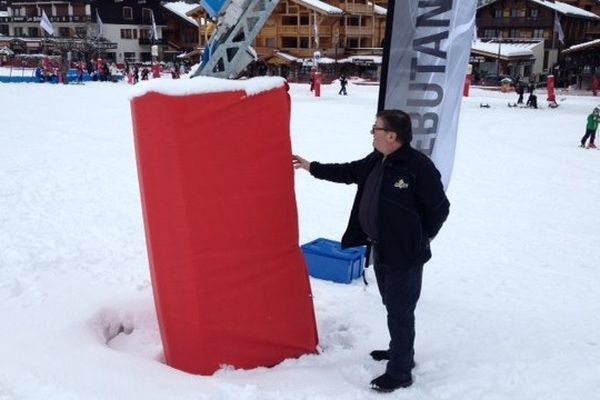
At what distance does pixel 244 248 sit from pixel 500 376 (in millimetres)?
1744

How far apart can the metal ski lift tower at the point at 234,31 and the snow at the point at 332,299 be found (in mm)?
762

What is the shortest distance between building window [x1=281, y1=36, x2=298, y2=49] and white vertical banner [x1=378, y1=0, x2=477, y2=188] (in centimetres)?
4612

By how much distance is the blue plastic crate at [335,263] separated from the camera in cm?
507

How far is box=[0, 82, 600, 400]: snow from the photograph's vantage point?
3.30m

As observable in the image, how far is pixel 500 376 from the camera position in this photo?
3.53 metres

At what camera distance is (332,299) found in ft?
15.5

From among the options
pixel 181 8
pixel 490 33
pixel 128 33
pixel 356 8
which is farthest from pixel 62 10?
pixel 490 33

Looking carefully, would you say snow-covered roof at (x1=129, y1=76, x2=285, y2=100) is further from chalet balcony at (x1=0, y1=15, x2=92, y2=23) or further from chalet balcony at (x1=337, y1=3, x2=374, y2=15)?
chalet balcony at (x1=0, y1=15, x2=92, y2=23)

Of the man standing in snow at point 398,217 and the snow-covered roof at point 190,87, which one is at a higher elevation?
the snow-covered roof at point 190,87

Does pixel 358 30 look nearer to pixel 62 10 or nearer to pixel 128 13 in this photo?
pixel 128 13

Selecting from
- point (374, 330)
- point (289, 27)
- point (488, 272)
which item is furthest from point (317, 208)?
point (289, 27)

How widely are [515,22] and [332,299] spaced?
4837 centimetres

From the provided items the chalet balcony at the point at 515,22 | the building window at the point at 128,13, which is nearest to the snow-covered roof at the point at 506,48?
the chalet balcony at the point at 515,22

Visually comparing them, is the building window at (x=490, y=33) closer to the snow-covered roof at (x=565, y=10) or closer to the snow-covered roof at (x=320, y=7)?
the snow-covered roof at (x=565, y=10)
